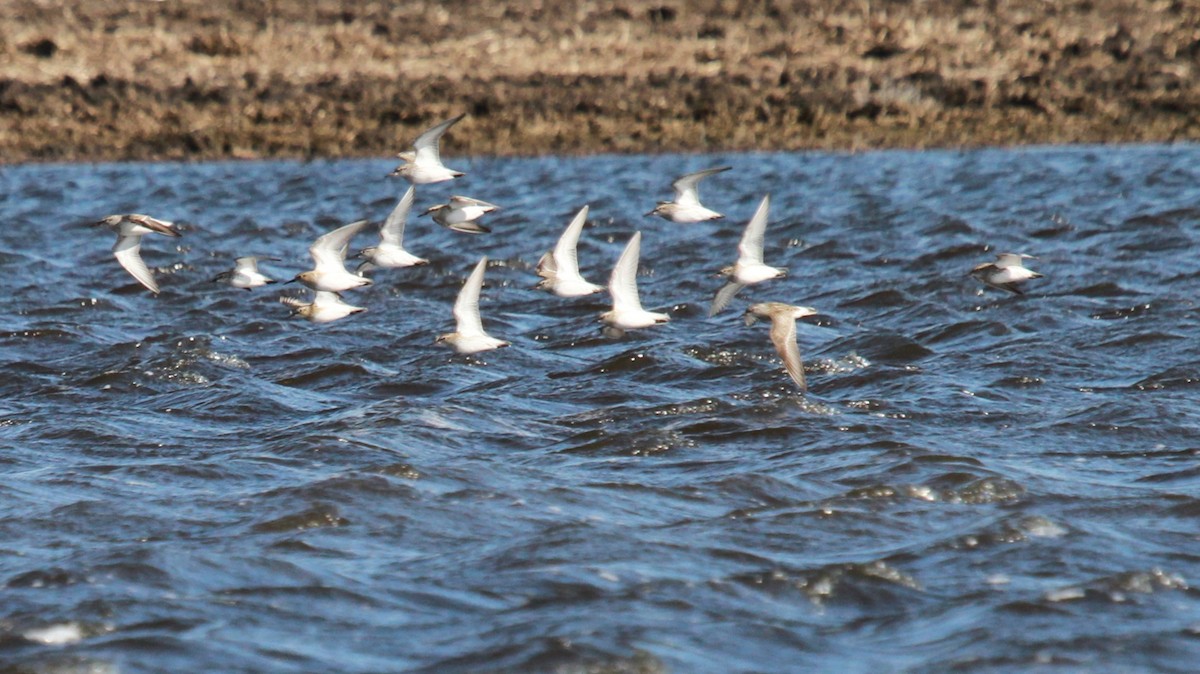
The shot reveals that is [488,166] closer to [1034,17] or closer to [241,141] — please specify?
[241,141]

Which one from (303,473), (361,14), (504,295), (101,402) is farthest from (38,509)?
(361,14)

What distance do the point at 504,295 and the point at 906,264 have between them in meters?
4.74

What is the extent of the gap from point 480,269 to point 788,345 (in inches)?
96.2

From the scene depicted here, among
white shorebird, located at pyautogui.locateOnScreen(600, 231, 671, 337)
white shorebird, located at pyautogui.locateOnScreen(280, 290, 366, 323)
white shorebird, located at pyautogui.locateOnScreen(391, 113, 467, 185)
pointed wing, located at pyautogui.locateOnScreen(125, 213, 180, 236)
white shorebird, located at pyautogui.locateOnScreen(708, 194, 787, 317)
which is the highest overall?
white shorebird, located at pyautogui.locateOnScreen(391, 113, 467, 185)

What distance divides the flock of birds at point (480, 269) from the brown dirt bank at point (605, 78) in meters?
18.7

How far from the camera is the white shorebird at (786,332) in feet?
38.4

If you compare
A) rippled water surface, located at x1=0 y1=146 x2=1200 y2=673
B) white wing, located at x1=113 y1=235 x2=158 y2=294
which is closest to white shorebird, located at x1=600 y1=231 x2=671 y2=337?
rippled water surface, located at x1=0 y1=146 x2=1200 y2=673

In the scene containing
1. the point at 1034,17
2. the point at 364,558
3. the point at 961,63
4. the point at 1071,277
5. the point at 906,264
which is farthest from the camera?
the point at 1034,17

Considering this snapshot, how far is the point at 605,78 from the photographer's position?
35906mm

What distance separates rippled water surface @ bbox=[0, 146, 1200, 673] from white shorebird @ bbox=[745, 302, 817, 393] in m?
0.24

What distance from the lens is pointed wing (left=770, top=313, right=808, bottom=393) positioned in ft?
38.2

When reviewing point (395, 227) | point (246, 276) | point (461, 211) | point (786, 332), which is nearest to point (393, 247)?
point (395, 227)

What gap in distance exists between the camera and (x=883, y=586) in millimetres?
7633

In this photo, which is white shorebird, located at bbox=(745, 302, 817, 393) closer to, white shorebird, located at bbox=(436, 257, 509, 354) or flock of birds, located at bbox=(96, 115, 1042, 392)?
flock of birds, located at bbox=(96, 115, 1042, 392)
